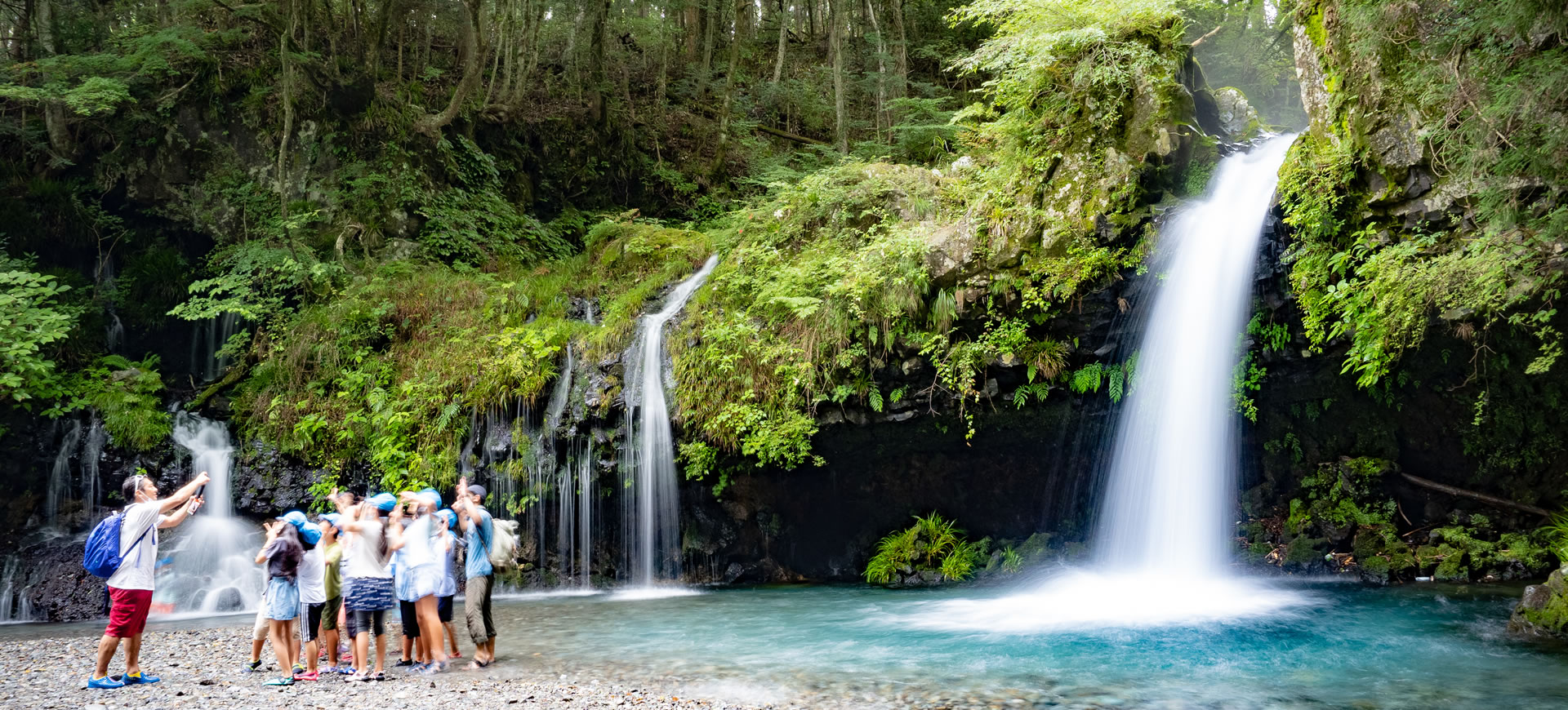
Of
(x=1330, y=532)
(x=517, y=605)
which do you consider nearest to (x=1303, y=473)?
(x=1330, y=532)

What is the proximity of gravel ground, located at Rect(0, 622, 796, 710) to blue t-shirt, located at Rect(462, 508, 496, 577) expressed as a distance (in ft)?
2.64

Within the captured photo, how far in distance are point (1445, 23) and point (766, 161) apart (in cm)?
1369

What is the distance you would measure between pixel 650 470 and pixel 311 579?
5.77 m

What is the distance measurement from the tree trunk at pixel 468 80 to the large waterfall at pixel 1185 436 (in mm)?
12706

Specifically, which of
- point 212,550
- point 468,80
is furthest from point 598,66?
point 212,550

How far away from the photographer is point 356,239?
16.3 metres

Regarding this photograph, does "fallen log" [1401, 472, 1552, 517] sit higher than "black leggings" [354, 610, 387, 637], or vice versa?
"fallen log" [1401, 472, 1552, 517]

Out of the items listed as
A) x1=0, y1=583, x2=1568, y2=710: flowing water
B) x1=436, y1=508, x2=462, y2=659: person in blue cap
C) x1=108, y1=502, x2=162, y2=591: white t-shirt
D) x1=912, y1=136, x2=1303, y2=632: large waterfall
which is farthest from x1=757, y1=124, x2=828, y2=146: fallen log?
x1=108, y1=502, x2=162, y2=591: white t-shirt

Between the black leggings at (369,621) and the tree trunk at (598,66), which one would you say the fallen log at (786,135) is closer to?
the tree trunk at (598,66)

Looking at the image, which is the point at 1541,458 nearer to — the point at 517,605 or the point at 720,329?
the point at 720,329

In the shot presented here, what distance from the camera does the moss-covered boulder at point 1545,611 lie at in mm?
7035

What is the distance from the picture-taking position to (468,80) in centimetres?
1636

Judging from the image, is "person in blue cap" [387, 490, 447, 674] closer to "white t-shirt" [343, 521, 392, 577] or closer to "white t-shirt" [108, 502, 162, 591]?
"white t-shirt" [343, 521, 392, 577]

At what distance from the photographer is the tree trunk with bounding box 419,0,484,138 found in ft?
52.0
